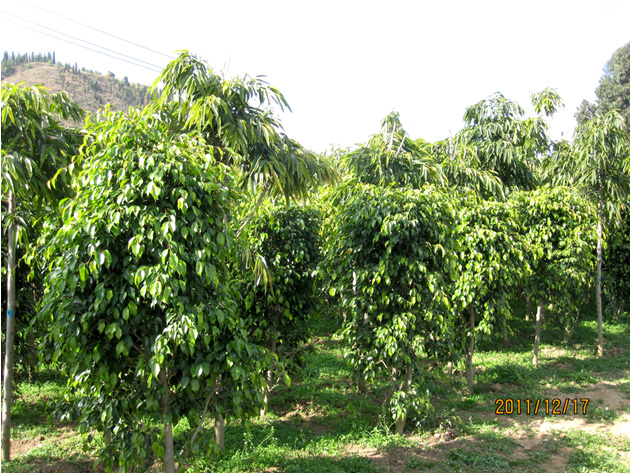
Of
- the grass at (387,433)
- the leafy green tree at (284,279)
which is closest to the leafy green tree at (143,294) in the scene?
the grass at (387,433)

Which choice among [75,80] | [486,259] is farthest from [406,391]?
[75,80]

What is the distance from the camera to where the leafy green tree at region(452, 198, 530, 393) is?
20.2 feet

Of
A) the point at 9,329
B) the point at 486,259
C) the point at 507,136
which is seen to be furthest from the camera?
the point at 507,136

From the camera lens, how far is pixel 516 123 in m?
9.31

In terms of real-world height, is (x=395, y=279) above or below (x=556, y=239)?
below

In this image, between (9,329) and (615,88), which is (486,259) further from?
(615,88)

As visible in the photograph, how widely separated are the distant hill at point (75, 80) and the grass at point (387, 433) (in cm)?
5137

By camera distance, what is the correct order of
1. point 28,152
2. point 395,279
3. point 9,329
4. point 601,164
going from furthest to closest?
point 601,164, point 395,279, point 9,329, point 28,152

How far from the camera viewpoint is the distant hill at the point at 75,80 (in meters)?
54.0

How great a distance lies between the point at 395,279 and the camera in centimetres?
468

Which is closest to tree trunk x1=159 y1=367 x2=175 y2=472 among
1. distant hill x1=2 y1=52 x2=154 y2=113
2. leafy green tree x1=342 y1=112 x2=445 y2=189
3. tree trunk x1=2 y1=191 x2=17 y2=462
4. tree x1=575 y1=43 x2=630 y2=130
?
tree trunk x1=2 y1=191 x2=17 y2=462

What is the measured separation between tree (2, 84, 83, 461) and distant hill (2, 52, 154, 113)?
5160 cm

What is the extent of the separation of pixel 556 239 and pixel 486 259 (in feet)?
6.34

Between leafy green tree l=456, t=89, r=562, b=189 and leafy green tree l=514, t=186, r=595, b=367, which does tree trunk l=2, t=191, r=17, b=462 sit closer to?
leafy green tree l=514, t=186, r=595, b=367
